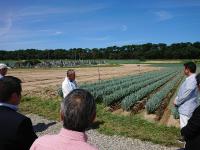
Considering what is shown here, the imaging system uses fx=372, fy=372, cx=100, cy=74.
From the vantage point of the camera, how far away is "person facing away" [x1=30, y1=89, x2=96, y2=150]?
249 cm

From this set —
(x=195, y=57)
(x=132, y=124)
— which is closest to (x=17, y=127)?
(x=132, y=124)

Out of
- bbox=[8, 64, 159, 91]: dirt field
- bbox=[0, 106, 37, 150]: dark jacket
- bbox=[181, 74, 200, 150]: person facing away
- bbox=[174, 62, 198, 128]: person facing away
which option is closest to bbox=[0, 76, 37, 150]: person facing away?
bbox=[0, 106, 37, 150]: dark jacket

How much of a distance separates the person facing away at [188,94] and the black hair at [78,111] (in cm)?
478

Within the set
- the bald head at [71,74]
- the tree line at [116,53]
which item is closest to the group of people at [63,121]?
the bald head at [71,74]

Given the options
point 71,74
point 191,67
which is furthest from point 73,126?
point 71,74

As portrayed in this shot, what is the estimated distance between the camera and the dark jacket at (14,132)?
10.3ft

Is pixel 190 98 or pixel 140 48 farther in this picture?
pixel 140 48

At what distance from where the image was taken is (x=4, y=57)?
12681cm

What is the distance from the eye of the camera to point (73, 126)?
99.7 inches

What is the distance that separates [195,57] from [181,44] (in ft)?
83.9

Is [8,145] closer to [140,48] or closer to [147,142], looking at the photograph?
[147,142]

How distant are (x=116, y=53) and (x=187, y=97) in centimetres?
14104

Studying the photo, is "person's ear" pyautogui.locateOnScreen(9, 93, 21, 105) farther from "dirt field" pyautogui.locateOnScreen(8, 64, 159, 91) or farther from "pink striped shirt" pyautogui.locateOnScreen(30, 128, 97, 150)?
"dirt field" pyautogui.locateOnScreen(8, 64, 159, 91)

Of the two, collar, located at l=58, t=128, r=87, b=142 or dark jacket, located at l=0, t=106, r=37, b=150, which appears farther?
dark jacket, located at l=0, t=106, r=37, b=150
